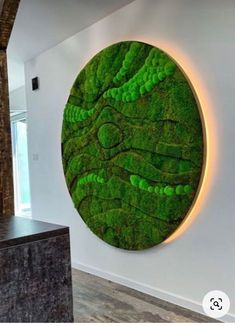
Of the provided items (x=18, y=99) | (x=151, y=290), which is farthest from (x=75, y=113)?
(x=18, y=99)

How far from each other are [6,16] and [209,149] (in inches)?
65.1

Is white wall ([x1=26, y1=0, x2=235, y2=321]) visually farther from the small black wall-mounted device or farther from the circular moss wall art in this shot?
A: the small black wall-mounted device

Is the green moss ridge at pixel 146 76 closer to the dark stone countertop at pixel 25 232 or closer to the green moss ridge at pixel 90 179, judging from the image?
the green moss ridge at pixel 90 179

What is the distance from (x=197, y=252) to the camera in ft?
7.96

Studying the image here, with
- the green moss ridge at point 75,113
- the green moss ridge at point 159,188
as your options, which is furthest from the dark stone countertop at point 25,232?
the green moss ridge at point 75,113

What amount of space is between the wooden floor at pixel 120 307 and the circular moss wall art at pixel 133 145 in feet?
1.30

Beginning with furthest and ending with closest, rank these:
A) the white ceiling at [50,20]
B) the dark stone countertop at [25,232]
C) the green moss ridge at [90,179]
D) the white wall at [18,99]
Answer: the white wall at [18,99], the green moss ridge at [90,179], the white ceiling at [50,20], the dark stone countertop at [25,232]

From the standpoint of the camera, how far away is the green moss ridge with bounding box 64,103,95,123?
10.8 feet

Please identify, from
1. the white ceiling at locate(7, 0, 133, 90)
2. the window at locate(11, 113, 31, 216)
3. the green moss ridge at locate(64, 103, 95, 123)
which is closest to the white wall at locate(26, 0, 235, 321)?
the white ceiling at locate(7, 0, 133, 90)

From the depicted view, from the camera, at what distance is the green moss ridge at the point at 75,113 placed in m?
3.28

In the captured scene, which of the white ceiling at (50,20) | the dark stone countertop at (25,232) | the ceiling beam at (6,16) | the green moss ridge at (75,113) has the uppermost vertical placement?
the white ceiling at (50,20)

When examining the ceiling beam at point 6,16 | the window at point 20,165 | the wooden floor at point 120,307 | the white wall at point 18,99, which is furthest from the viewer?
the window at point 20,165

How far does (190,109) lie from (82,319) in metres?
1.71

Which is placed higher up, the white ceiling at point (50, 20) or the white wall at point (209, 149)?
the white ceiling at point (50, 20)
